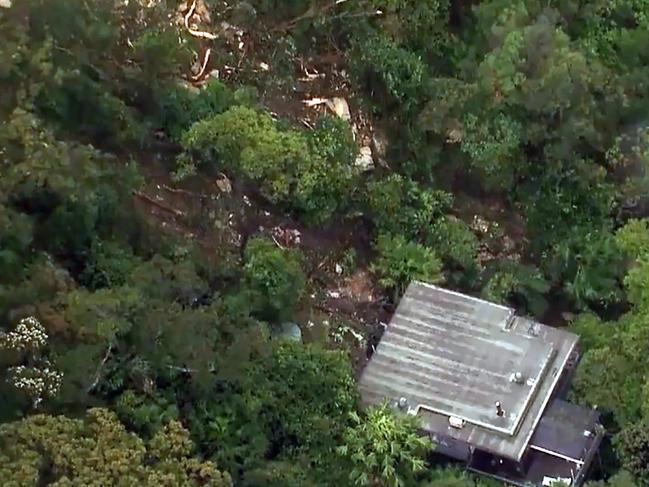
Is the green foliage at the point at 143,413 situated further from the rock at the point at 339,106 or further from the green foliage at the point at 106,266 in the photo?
the rock at the point at 339,106

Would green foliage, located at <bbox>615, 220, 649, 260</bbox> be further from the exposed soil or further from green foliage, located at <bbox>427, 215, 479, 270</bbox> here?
green foliage, located at <bbox>427, 215, 479, 270</bbox>

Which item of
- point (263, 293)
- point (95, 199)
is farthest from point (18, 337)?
point (263, 293)

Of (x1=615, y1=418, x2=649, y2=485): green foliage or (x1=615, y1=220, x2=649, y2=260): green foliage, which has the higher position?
(x1=615, y1=220, x2=649, y2=260): green foliage

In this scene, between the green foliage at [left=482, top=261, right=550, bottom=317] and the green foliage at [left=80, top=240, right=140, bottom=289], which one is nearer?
the green foliage at [left=80, top=240, right=140, bottom=289]

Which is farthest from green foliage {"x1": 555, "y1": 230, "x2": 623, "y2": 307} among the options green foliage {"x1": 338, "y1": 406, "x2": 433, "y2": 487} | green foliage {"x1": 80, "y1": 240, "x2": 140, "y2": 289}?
green foliage {"x1": 80, "y1": 240, "x2": 140, "y2": 289}

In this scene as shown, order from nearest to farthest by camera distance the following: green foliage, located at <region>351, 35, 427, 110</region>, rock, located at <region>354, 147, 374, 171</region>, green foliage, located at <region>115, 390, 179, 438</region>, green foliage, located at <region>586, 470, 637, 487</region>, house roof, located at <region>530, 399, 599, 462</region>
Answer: green foliage, located at <region>115, 390, 179, 438</region>, green foliage, located at <region>586, 470, 637, 487</region>, house roof, located at <region>530, 399, 599, 462</region>, rock, located at <region>354, 147, 374, 171</region>, green foliage, located at <region>351, 35, 427, 110</region>

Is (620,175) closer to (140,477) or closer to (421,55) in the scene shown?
(421,55)
